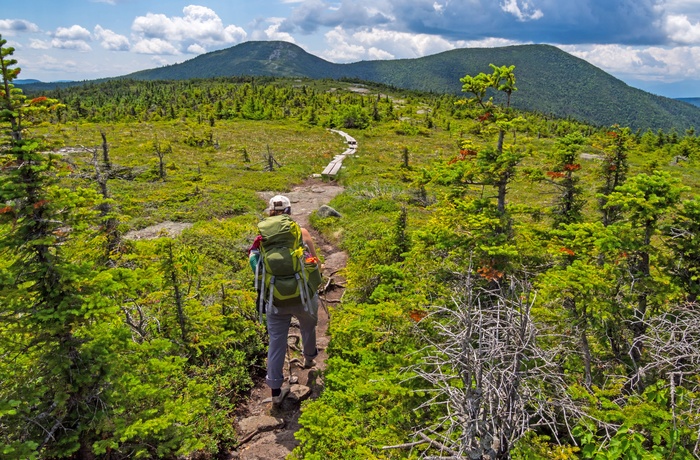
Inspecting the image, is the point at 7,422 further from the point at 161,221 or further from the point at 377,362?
the point at 161,221

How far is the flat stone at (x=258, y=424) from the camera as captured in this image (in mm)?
5441

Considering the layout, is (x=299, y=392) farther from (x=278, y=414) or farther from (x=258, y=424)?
(x=258, y=424)

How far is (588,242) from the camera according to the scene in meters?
5.28

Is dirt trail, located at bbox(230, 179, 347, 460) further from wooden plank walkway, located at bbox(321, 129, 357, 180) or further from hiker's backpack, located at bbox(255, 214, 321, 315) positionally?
wooden plank walkway, located at bbox(321, 129, 357, 180)

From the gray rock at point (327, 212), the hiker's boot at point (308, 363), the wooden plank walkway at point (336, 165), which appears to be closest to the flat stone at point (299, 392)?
the hiker's boot at point (308, 363)

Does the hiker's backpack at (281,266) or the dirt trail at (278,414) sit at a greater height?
the hiker's backpack at (281,266)

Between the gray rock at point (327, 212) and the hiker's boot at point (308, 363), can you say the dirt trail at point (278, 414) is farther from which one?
the gray rock at point (327, 212)

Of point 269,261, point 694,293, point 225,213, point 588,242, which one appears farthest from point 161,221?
point 694,293

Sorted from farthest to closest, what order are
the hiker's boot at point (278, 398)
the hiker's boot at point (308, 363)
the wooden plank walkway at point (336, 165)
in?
the wooden plank walkway at point (336, 165) → the hiker's boot at point (308, 363) → the hiker's boot at point (278, 398)

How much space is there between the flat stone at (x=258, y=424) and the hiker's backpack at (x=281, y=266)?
Answer: 1.71m

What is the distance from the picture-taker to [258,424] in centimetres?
555

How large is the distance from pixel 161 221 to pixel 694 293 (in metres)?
16.8

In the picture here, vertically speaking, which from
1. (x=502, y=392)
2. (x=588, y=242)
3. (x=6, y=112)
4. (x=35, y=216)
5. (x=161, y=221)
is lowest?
(x=161, y=221)

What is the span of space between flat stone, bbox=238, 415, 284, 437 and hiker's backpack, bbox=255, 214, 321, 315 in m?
1.71
